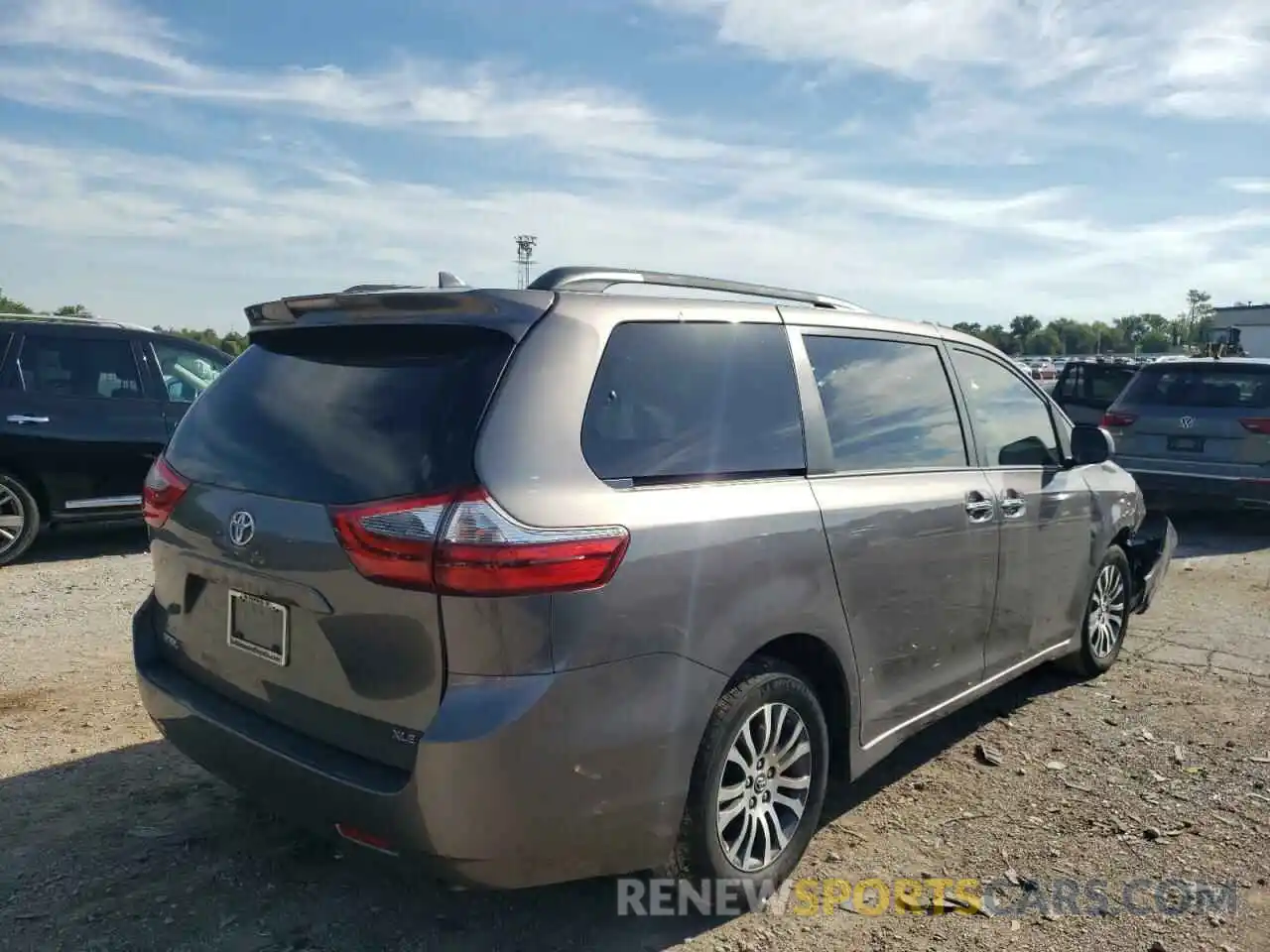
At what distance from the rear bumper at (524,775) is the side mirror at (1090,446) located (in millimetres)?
2944

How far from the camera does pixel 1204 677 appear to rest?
17.6 feet

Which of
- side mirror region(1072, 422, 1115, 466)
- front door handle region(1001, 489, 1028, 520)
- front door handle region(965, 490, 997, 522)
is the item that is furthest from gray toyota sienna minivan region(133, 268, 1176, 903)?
side mirror region(1072, 422, 1115, 466)

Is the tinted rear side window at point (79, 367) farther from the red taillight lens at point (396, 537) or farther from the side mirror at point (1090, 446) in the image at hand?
the side mirror at point (1090, 446)

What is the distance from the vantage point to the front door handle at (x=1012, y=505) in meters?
4.07

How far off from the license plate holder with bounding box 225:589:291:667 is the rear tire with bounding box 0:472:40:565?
5681 mm

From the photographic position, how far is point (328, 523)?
2.49 m

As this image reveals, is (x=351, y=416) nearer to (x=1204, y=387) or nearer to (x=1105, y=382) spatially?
(x=1204, y=387)

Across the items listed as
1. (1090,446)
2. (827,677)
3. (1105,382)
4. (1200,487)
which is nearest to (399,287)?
(827,677)

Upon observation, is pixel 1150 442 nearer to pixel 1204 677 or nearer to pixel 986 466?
pixel 1204 677

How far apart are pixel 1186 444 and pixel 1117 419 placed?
0.70 meters

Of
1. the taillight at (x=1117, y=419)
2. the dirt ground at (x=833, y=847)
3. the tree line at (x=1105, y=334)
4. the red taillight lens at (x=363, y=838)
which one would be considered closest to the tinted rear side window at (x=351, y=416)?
the red taillight lens at (x=363, y=838)

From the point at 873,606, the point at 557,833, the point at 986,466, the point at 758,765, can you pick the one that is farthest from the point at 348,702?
the point at 986,466

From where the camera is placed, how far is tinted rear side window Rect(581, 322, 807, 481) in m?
2.65

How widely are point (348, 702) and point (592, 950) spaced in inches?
40.1
